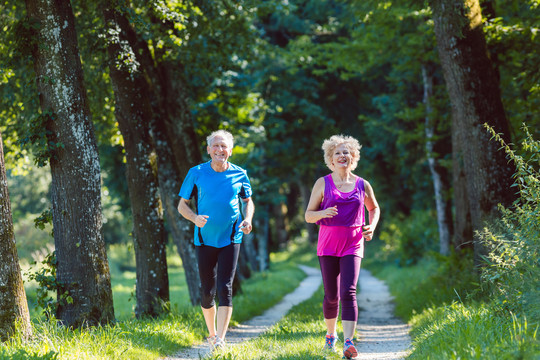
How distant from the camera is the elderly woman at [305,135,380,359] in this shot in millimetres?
6172

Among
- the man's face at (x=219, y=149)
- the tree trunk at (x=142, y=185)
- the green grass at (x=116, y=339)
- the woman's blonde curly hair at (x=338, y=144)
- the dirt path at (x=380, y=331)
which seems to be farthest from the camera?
the tree trunk at (x=142, y=185)

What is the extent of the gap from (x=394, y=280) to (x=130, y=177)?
A: 13197mm

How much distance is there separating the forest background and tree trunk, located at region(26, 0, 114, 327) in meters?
0.02

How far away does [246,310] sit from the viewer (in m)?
11.6

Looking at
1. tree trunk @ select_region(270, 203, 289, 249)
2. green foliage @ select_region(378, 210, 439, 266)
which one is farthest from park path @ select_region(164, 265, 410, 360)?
tree trunk @ select_region(270, 203, 289, 249)

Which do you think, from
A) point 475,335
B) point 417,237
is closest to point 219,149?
point 475,335

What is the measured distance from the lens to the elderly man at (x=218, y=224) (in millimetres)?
6582

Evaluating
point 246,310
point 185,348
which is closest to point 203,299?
point 185,348

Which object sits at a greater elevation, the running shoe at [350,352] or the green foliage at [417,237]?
the running shoe at [350,352]

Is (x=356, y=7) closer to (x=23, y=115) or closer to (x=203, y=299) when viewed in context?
(x=23, y=115)

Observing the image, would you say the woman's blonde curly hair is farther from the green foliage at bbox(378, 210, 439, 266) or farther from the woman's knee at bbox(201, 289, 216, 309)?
the green foliage at bbox(378, 210, 439, 266)

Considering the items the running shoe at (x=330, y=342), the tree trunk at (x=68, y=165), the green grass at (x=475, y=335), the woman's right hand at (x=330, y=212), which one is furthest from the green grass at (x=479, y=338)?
the tree trunk at (x=68, y=165)

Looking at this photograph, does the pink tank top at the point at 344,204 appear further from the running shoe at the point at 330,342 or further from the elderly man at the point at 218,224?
the running shoe at the point at 330,342

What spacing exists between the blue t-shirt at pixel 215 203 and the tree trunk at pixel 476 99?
14.0 ft
